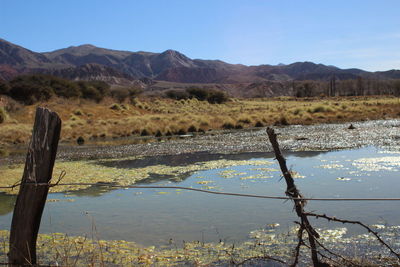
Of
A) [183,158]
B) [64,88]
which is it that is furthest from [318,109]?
[64,88]

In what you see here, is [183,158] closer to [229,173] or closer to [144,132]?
[229,173]

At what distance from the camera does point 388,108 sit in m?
38.4

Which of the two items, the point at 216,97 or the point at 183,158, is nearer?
the point at 183,158

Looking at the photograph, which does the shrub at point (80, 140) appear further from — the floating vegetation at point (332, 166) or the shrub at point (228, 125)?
the floating vegetation at point (332, 166)

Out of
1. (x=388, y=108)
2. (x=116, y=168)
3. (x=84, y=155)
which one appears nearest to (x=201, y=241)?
(x=116, y=168)

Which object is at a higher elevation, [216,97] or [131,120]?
[216,97]

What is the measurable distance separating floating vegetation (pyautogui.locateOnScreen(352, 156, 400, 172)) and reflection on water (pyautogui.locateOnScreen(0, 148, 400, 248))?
3 centimetres

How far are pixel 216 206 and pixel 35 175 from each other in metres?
5.08

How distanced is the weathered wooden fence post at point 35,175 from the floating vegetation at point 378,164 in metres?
9.88

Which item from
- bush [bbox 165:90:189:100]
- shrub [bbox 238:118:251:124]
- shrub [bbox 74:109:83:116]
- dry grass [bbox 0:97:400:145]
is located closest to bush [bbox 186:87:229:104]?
bush [bbox 165:90:189:100]

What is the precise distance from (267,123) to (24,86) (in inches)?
919

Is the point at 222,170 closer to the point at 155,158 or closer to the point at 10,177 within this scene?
the point at 155,158

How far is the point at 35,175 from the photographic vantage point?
3.90m

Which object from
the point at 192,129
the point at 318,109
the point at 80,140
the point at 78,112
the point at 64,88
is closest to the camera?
the point at 80,140
